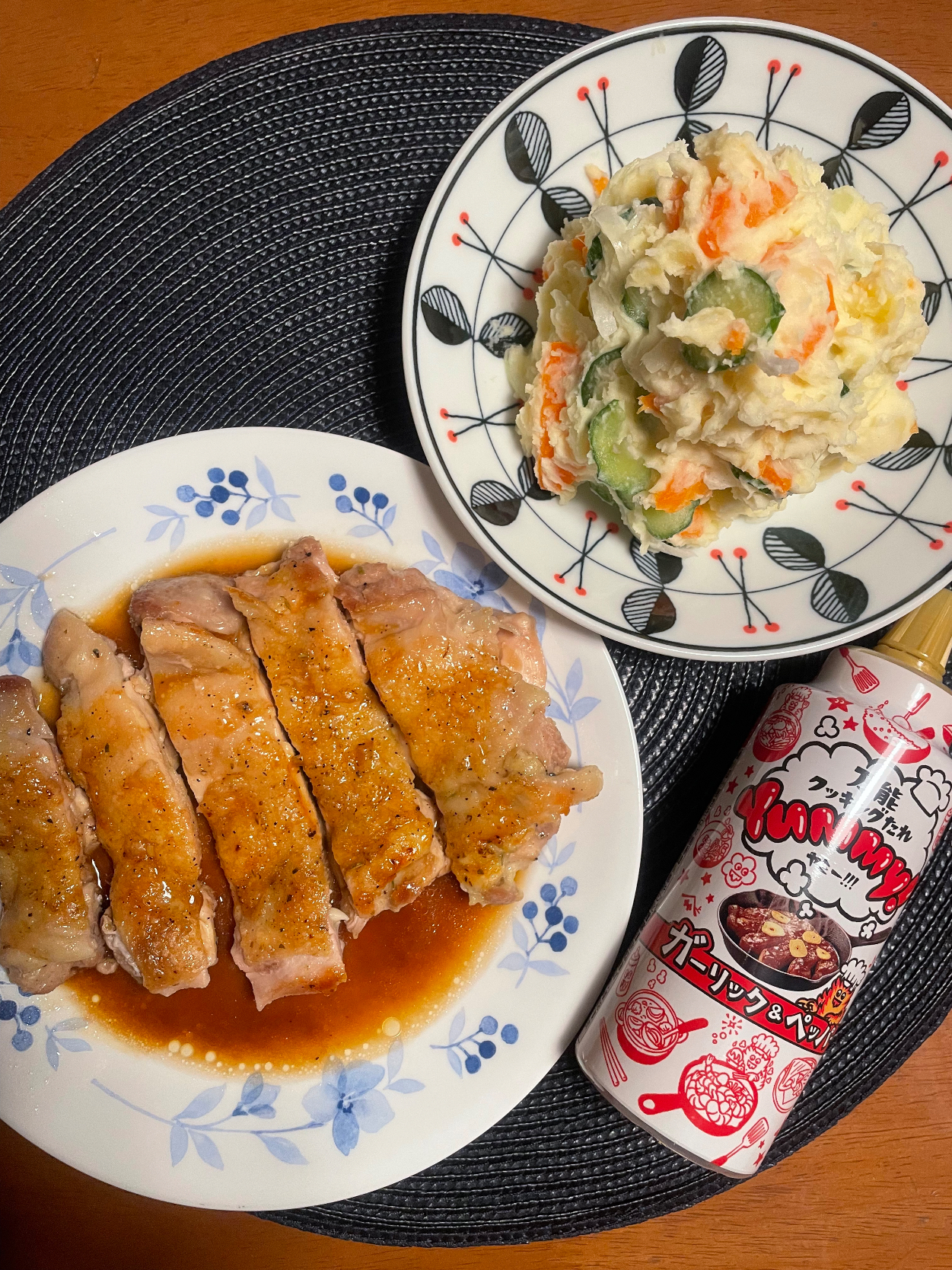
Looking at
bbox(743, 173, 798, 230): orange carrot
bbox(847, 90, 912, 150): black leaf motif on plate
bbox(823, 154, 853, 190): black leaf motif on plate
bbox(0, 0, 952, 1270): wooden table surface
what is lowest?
bbox(0, 0, 952, 1270): wooden table surface

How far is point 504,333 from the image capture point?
2.50 metres

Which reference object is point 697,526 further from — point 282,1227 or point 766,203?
point 282,1227

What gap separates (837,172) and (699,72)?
1.58 ft

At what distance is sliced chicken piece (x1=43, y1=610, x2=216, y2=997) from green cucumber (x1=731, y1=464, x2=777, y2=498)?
1.85 meters

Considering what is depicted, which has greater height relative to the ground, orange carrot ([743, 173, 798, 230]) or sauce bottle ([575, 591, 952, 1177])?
orange carrot ([743, 173, 798, 230])

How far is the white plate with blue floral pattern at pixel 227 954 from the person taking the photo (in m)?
2.54

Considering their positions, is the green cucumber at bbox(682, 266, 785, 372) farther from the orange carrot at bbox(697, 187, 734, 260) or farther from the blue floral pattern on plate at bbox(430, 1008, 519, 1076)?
the blue floral pattern on plate at bbox(430, 1008, 519, 1076)

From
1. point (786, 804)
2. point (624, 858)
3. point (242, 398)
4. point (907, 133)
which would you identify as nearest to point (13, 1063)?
point (624, 858)

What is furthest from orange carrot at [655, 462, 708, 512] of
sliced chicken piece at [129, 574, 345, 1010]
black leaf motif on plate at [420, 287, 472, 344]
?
sliced chicken piece at [129, 574, 345, 1010]

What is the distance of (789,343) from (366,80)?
1729 mm

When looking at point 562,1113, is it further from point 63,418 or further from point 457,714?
point 63,418

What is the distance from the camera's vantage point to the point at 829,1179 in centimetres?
278

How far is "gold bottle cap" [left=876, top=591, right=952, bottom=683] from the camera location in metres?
2.37

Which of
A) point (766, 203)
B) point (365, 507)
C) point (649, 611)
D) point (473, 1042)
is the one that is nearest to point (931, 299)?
point (766, 203)
